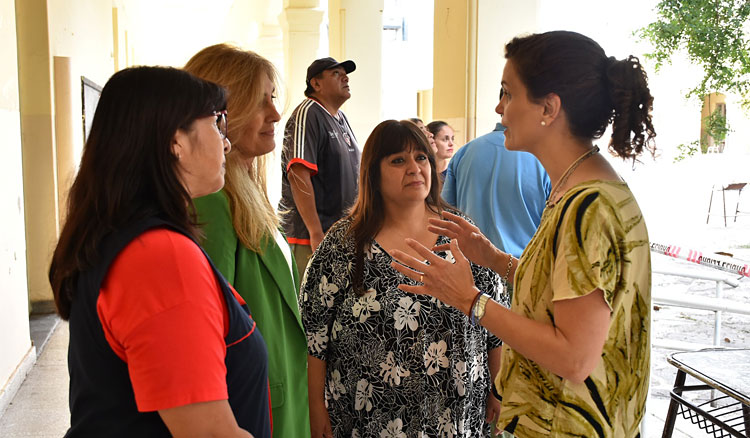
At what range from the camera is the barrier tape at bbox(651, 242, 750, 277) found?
9.37 ft

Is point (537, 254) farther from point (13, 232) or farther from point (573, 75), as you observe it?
point (13, 232)

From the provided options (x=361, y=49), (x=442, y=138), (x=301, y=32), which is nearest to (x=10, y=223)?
(x=442, y=138)

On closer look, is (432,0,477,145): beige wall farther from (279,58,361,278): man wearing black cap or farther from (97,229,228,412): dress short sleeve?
(97,229,228,412): dress short sleeve

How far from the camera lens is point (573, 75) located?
5.10ft

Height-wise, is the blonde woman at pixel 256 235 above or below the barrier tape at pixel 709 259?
above

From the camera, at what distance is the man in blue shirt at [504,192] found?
3.45 meters

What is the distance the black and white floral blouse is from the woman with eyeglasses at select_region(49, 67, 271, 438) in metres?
0.95

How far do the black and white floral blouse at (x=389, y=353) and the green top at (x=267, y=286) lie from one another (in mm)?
467

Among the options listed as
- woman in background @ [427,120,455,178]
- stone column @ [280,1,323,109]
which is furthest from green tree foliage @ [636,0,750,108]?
stone column @ [280,1,323,109]

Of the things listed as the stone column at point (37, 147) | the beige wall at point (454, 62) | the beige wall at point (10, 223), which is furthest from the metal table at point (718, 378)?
the stone column at point (37, 147)

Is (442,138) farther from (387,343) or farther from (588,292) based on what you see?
(588,292)

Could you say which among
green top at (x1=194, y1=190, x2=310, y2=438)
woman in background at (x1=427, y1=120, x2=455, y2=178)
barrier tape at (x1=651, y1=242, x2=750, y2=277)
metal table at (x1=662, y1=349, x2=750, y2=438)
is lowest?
metal table at (x1=662, y1=349, x2=750, y2=438)

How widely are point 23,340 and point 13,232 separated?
72 cm

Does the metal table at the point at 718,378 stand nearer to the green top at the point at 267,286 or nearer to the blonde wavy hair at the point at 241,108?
the green top at the point at 267,286
